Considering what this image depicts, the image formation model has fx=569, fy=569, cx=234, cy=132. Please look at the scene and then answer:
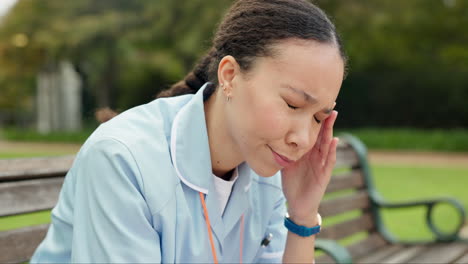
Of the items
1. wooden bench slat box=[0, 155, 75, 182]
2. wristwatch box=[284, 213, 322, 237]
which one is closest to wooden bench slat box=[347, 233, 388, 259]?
wristwatch box=[284, 213, 322, 237]

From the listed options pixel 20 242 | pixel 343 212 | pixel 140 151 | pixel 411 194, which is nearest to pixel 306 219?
pixel 140 151

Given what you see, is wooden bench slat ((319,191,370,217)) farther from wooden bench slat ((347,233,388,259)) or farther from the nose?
the nose

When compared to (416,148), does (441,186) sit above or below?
above

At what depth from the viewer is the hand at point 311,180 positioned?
6.49 feet

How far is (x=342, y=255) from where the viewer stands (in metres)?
2.21

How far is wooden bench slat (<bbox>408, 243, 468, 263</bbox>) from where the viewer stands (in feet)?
9.98

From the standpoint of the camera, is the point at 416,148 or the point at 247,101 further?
the point at 416,148

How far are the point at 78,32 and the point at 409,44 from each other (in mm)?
10243

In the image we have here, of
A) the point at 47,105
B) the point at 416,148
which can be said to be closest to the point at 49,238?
the point at 416,148

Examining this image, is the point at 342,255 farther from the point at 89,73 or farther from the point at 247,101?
the point at 89,73

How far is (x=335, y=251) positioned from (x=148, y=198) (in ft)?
3.24

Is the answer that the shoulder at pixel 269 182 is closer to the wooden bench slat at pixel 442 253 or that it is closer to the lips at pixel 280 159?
the lips at pixel 280 159

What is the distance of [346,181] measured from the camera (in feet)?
11.7

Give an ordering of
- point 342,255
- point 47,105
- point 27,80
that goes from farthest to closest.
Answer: point 27,80 → point 47,105 → point 342,255
